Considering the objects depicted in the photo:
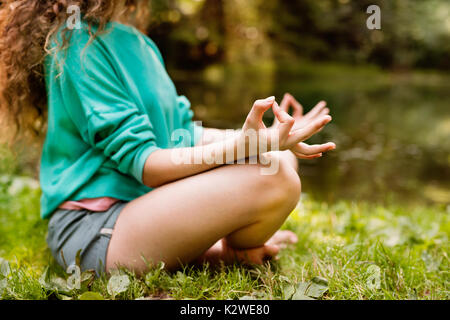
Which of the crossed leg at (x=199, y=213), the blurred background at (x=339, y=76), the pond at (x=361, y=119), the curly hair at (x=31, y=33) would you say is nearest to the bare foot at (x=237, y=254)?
the crossed leg at (x=199, y=213)

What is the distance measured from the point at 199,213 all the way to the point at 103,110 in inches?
17.1

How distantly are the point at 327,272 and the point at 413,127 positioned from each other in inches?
244

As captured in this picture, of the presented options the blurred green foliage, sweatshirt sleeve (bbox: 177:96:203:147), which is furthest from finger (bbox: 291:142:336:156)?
the blurred green foliage

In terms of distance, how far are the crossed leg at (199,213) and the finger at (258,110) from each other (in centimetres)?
14

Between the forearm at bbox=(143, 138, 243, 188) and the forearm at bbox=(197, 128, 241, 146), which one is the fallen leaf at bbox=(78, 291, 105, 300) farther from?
the forearm at bbox=(197, 128, 241, 146)

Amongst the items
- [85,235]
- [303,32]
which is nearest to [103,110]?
[85,235]

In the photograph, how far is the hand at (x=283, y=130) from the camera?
1.09 metres

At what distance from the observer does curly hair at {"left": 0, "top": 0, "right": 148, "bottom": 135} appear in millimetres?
1333

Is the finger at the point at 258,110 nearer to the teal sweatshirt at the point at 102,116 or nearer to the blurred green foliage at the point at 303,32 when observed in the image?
the teal sweatshirt at the point at 102,116

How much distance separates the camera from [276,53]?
14.1 m

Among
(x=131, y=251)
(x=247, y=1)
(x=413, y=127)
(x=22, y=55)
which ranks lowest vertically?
(x=413, y=127)

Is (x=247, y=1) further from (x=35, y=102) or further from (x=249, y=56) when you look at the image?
(x=35, y=102)
